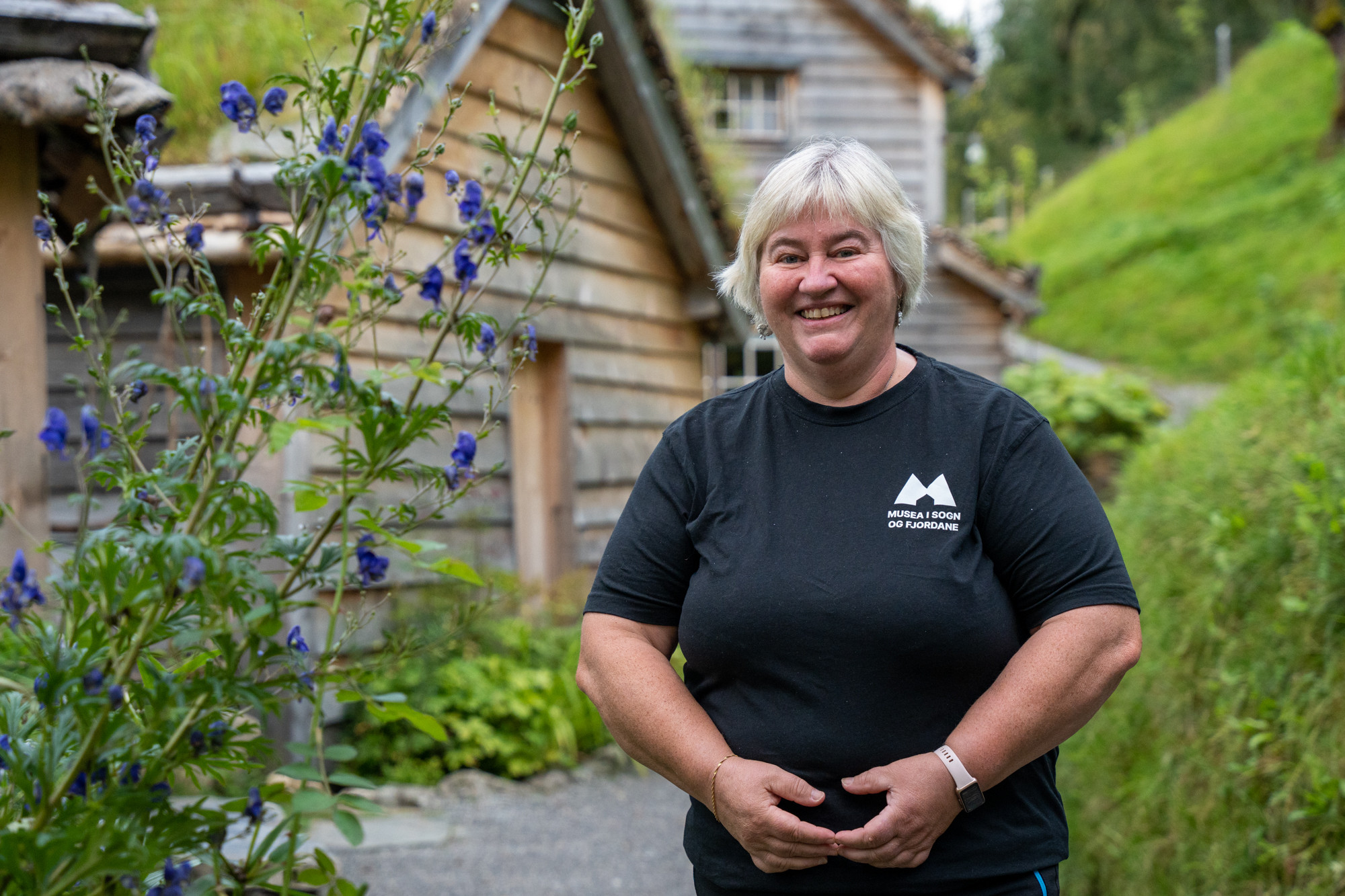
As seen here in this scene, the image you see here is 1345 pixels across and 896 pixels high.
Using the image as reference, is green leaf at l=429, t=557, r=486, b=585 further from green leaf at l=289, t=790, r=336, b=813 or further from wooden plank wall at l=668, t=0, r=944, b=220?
wooden plank wall at l=668, t=0, r=944, b=220

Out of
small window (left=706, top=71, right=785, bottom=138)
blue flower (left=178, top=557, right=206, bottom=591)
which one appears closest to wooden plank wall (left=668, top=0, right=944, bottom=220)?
small window (left=706, top=71, right=785, bottom=138)

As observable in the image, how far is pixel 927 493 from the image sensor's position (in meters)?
2.01

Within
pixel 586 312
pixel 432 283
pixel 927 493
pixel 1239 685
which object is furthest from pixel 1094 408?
pixel 432 283

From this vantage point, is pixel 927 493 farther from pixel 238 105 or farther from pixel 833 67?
pixel 833 67

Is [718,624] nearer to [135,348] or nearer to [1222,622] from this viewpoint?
[135,348]

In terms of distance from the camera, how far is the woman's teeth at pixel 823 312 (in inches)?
83.1

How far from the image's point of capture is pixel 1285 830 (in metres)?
3.01

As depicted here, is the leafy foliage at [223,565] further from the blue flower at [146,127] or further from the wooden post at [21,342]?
the wooden post at [21,342]

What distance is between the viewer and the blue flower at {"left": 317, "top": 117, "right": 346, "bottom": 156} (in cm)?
136

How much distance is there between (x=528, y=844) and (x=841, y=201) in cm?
420

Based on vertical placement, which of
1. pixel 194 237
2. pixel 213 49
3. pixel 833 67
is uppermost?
pixel 833 67

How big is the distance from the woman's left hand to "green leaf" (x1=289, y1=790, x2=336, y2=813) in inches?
37.8

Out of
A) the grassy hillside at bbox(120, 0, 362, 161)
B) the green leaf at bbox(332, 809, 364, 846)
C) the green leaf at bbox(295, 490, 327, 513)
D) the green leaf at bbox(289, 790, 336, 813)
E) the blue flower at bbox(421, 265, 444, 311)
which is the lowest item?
the green leaf at bbox(332, 809, 364, 846)

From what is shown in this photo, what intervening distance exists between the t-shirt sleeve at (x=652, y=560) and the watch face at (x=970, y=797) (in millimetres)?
577
